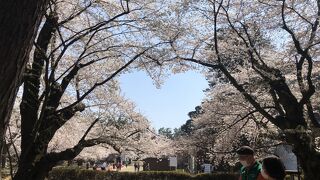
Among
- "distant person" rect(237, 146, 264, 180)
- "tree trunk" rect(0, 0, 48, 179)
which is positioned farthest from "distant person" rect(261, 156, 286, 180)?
"tree trunk" rect(0, 0, 48, 179)

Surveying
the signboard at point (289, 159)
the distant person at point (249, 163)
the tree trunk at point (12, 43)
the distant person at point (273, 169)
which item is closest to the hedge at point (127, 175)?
the signboard at point (289, 159)

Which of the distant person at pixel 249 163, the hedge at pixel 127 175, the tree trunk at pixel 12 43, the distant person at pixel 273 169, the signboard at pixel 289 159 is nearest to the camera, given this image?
the tree trunk at pixel 12 43

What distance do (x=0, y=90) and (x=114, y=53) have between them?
831 centimetres

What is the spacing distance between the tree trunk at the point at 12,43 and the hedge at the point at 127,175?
20.7 metres

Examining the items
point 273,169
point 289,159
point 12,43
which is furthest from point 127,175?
point 12,43

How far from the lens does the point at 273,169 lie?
3.55 m

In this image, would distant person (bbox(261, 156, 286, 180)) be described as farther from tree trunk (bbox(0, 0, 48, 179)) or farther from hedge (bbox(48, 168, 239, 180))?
hedge (bbox(48, 168, 239, 180))

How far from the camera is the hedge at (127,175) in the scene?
2206 centimetres

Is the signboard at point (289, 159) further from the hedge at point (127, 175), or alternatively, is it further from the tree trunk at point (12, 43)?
the tree trunk at point (12, 43)

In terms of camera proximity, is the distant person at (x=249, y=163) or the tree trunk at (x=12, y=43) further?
the distant person at (x=249, y=163)

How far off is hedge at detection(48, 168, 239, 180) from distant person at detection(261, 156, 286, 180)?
18.7 m

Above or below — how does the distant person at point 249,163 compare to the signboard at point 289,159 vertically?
below

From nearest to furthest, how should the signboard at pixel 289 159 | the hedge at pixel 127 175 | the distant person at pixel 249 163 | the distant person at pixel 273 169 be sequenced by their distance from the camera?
the distant person at pixel 273 169
the distant person at pixel 249 163
the signboard at pixel 289 159
the hedge at pixel 127 175

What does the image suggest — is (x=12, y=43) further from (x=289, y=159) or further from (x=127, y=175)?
(x=127, y=175)
